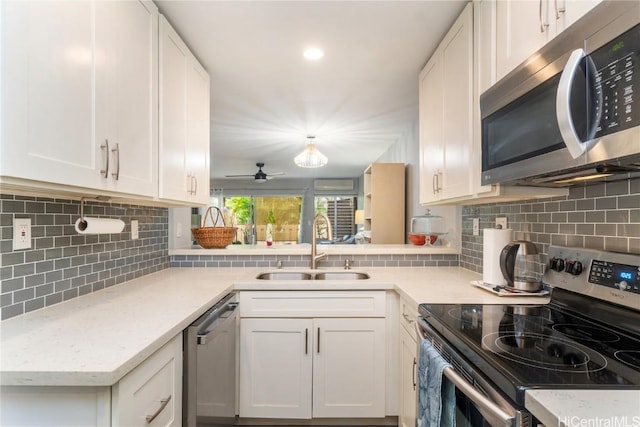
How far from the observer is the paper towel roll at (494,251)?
158cm

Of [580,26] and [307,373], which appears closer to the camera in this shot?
[580,26]

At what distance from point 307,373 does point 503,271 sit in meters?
1.14

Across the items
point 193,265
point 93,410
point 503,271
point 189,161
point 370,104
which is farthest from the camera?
point 370,104

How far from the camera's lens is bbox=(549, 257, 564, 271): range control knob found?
4.18 feet

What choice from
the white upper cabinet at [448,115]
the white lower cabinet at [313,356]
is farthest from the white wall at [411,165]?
the white lower cabinet at [313,356]

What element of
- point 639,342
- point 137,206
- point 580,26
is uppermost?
point 580,26

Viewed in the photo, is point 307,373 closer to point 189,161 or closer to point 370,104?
point 189,161

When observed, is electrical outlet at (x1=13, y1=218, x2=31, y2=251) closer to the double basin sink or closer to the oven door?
the double basin sink

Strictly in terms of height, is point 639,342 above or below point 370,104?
below

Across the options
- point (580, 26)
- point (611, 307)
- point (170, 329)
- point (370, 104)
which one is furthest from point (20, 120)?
point (370, 104)

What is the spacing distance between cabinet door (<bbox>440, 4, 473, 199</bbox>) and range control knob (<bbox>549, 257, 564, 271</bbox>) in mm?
438

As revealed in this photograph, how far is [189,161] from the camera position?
1993mm

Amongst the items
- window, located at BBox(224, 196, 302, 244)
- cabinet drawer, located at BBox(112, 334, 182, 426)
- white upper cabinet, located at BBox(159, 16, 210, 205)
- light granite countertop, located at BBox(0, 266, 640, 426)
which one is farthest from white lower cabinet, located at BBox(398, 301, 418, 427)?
window, located at BBox(224, 196, 302, 244)

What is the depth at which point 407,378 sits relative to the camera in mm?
1657
